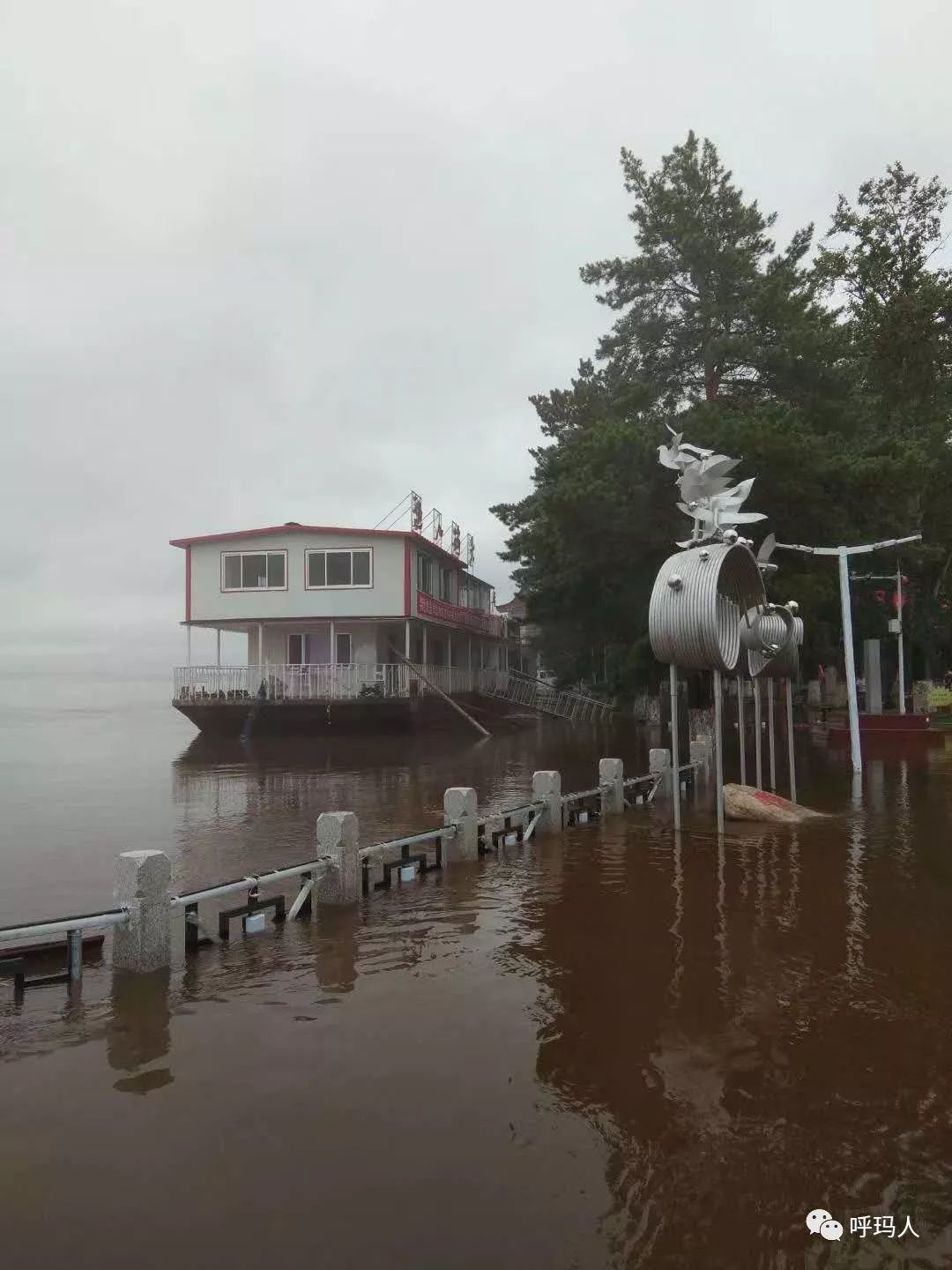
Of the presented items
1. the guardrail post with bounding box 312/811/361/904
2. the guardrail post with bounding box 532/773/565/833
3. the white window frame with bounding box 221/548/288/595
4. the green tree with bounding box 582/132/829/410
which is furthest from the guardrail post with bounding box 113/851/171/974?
the white window frame with bounding box 221/548/288/595

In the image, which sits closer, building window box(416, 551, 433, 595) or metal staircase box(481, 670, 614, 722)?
building window box(416, 551, 433, 595)

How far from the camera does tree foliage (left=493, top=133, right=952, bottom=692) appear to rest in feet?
72.4

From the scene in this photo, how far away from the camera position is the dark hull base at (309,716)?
32750 mm

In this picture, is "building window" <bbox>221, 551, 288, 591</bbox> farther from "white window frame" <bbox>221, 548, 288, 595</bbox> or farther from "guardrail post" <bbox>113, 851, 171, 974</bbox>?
"guardrail post" <bbox>113, 851, 171, 974</bbox>

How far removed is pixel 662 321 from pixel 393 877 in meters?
21.8

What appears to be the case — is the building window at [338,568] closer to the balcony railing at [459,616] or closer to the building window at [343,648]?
the balcony railing at [459,616]

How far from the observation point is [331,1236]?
3.83m

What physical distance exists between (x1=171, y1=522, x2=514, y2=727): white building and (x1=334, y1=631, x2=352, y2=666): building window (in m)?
0.04

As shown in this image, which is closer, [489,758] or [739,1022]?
[739,1022]

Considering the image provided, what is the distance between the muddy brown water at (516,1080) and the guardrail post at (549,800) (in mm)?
2405

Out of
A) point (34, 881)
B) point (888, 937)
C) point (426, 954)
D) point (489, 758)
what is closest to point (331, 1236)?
point (426, 954)

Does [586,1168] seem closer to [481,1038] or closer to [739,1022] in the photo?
[481,1038]

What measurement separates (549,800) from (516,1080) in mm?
8100

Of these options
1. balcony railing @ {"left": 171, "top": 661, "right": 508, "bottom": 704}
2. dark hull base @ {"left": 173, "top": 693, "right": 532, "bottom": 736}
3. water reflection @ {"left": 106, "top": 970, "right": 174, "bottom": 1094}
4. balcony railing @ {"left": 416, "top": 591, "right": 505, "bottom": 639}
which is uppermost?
balcony railing @ {"left": 416, "top": 591, "right": 505, "bottom": 639}
